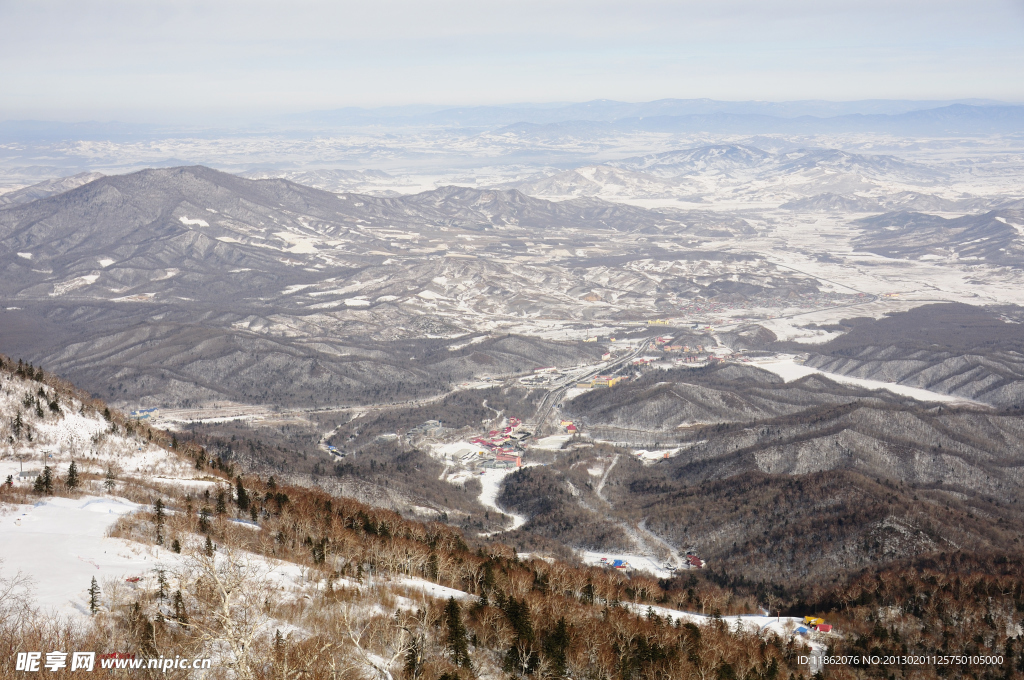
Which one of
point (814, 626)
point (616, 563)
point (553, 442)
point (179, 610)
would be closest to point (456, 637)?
point (179, 610)

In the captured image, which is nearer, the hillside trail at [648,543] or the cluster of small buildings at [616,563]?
the cluster of small buildings at [616,563]

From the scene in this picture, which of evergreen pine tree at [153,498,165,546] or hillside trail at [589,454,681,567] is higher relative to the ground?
evergreen pine tree at [153,498,165,546]

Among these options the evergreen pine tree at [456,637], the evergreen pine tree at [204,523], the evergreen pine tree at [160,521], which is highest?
the evergreen pine tree at [160,521]

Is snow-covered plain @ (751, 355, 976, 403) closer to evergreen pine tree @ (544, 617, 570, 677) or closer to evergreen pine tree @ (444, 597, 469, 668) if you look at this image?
evergreen pine tree @ (544, 617, 570, 677)

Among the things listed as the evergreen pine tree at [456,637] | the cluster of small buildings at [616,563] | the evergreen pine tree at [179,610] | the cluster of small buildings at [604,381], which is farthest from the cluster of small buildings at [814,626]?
the cluster of small buildings at [604,381]

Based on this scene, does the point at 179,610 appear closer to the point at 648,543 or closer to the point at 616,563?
the point at 616,563

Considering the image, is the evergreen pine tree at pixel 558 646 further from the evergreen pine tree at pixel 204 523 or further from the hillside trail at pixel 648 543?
the hillside trail at pixel 648 543

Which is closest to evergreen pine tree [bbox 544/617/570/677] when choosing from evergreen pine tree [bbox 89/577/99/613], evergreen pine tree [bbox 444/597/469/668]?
evergreen pine tree [bbox 444/597/469/668]

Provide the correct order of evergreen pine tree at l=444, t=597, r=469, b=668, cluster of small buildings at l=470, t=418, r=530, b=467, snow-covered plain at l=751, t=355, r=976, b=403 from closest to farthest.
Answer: evergreen pine tree at l=444, t=597, r=469, b=668, cluster of small buildings at l=470, t=418, r=530, b=467, snow-covered plain at l=751, t=355, r=976, b=403
